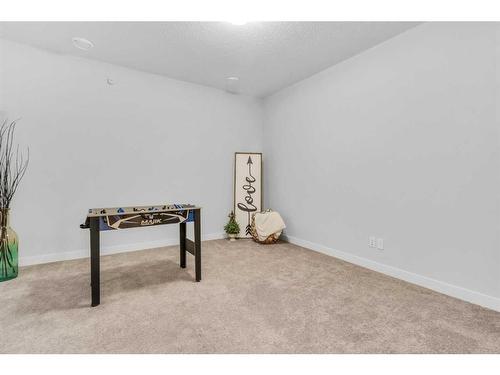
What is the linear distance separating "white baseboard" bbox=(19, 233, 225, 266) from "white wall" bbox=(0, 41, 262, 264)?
1 centimetres

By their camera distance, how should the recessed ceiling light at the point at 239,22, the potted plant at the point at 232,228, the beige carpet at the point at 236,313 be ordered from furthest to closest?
1. the potted plant at the point at 232,228
2. the recessed ceiling light at the point at 239,22
3. the beige carpet at the point at 236,313

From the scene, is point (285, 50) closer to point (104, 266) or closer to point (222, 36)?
point (222, 36)

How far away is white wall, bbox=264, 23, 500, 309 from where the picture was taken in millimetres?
2025

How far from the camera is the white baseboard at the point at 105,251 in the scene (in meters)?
2.92

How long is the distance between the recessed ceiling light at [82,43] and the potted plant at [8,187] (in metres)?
1.11

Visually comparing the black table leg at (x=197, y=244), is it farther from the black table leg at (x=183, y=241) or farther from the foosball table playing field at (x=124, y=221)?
the black table leg at (x=183, y=241)

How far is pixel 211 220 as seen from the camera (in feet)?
13.7

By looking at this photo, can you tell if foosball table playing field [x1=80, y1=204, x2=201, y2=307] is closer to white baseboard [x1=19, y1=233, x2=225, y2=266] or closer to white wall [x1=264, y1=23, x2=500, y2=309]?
white baseboard [x1=19, y1=233, x2=225, y2=266]

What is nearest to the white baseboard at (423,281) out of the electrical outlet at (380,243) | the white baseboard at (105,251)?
the electrical outlet at (380,243)

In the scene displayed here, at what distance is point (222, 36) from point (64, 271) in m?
2.97

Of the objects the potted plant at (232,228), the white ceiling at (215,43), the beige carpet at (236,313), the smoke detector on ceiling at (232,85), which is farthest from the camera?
the potted plant at (232,228)

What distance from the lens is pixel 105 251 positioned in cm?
335

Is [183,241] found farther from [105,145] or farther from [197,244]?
[105,145]
